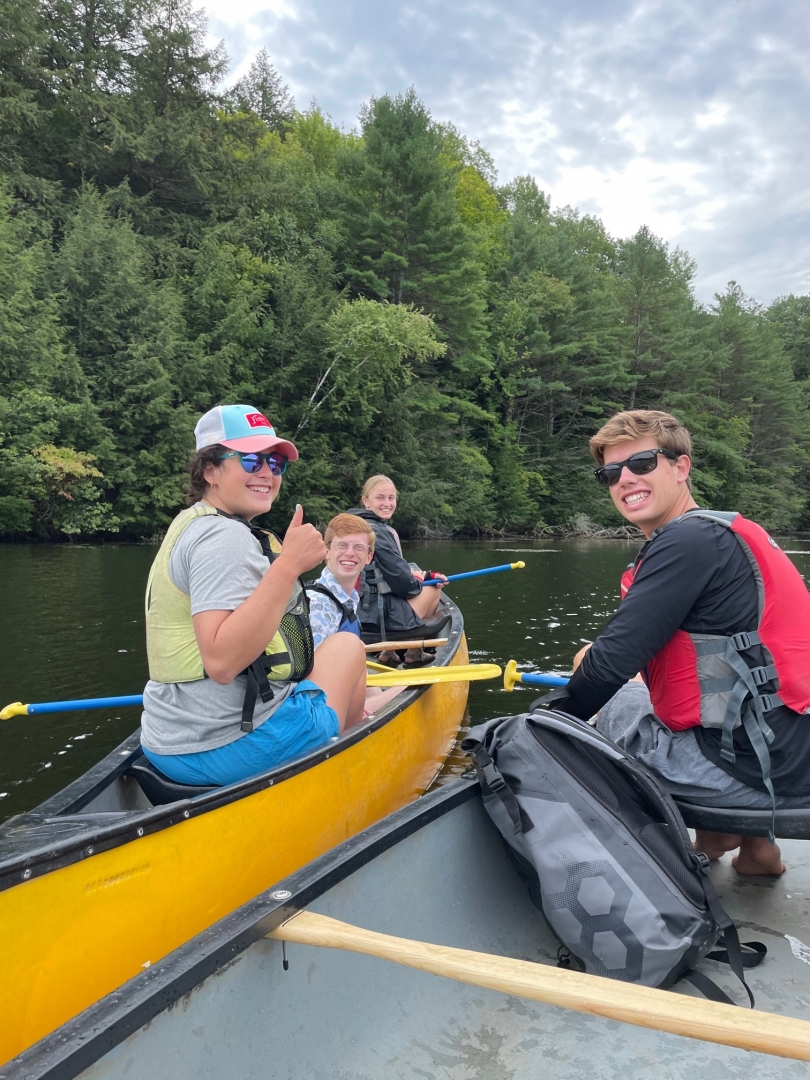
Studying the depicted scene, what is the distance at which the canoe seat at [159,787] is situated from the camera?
8.13 feet

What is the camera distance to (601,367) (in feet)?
100

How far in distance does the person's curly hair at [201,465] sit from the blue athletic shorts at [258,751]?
0.76 m

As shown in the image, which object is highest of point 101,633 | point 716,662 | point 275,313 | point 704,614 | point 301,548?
point 275,313

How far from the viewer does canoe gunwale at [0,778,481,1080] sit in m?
1.07

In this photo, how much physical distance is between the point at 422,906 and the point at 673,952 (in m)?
0.63

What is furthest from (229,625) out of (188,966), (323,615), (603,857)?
(323,615)

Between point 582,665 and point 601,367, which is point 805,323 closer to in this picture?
point 601,367

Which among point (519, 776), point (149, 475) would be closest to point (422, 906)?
point (519, 776)

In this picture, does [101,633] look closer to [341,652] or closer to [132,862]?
[341,652]

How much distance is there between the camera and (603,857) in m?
1.83

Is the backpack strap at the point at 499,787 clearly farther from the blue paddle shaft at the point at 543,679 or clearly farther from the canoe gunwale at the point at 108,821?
the blue paddle shaft at the point at 543,679

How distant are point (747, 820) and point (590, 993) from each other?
0.98 m

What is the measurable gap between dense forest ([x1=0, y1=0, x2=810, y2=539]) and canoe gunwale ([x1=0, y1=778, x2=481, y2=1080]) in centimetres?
1809

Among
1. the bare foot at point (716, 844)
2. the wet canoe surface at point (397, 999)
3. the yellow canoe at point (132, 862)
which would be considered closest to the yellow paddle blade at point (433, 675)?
the yellow canoe at point (132, 862)
